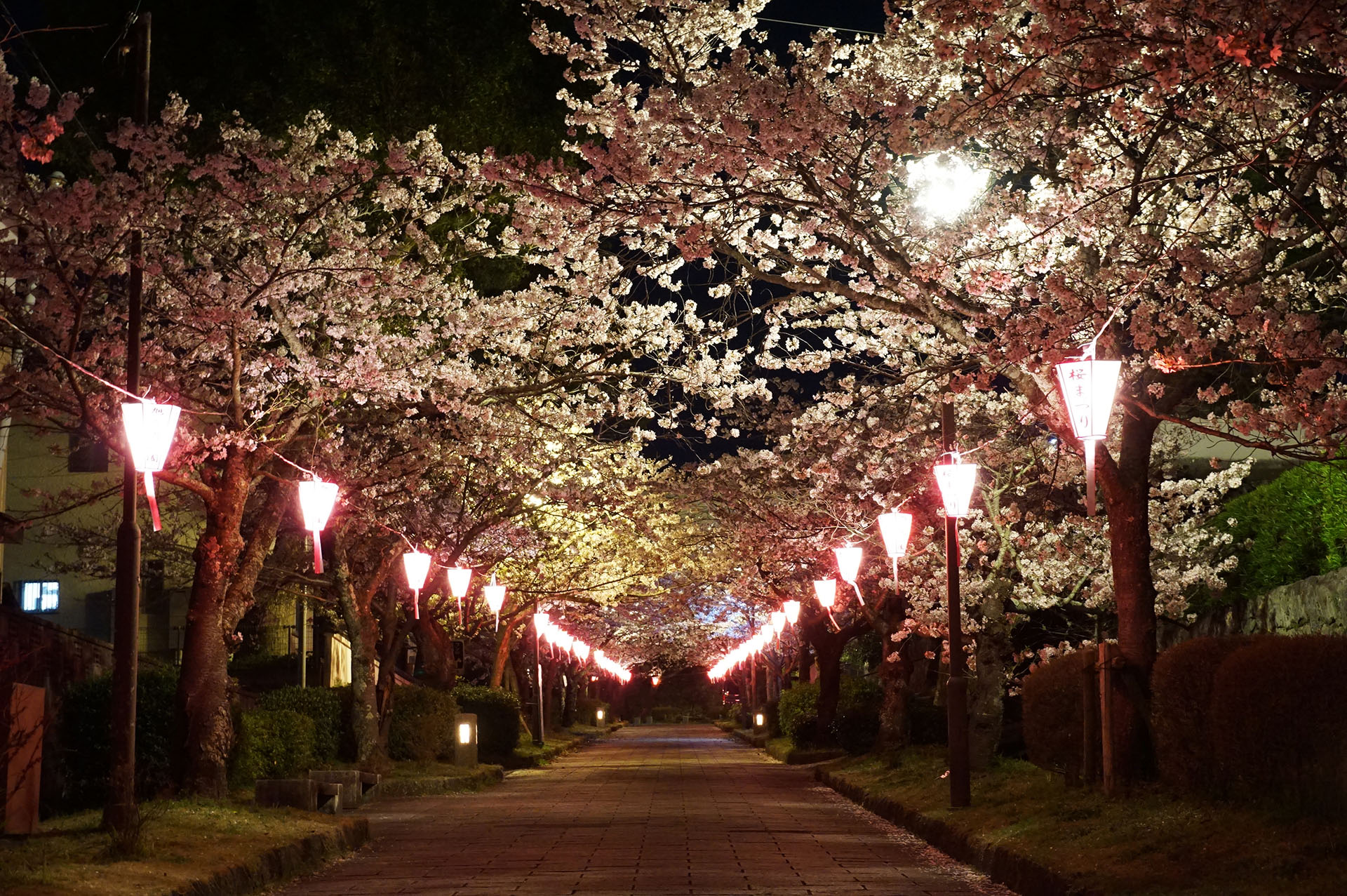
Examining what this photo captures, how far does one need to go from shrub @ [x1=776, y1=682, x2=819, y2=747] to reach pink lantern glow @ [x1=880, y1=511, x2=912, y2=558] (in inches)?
697

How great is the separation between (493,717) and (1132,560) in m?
23.9

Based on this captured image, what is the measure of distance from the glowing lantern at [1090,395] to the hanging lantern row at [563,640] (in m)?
31.4

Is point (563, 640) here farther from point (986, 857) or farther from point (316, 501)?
point (986, 857)

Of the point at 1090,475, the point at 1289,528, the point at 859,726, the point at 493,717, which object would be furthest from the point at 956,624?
the point at 493,717

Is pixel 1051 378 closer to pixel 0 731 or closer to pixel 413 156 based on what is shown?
pixel 413 156

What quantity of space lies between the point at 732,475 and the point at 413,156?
50.1ft

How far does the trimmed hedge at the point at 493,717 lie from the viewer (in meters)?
34.7

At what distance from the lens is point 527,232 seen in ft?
50.2

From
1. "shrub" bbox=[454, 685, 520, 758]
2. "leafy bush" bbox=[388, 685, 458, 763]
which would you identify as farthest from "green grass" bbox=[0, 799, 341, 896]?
"shrub" bbox=[454, 685, 520, 758]

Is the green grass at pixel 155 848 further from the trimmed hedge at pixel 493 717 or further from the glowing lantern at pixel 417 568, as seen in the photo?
the trimmed hedge at pixel 493 717

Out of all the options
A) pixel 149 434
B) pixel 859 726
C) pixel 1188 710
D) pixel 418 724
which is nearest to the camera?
pixel 1188 710

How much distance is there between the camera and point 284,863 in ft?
41.9

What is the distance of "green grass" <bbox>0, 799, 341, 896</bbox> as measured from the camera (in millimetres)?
9828

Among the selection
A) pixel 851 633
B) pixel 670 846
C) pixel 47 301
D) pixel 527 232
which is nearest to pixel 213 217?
pixel 47 301
